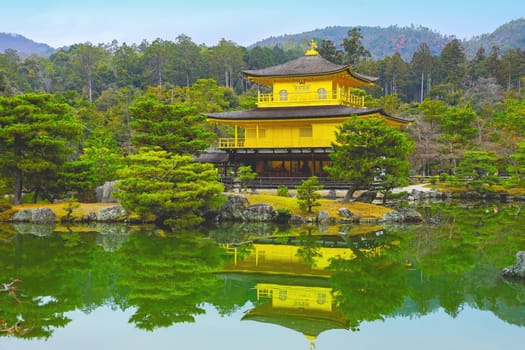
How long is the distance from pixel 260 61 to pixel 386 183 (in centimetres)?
6068

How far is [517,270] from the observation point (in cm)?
1280

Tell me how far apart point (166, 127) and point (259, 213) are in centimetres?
594

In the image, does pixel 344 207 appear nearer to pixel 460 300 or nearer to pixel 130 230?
pixel 130 230

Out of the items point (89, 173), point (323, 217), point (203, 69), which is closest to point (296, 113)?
point (323, 217)

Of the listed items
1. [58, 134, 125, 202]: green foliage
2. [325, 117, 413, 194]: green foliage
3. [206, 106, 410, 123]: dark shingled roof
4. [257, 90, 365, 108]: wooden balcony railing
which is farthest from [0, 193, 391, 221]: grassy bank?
[257, 90, 365, 108]: wooden balcony railing

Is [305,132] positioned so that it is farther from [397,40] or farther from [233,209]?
[397,40]

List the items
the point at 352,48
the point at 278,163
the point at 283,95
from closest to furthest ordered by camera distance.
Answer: the point at 278,163 < the point at 283,95 < the point at 352,48

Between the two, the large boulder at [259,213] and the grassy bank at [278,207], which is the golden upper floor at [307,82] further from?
the large boulder at [259,213]

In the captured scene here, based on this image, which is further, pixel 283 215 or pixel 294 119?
pixel 294 119

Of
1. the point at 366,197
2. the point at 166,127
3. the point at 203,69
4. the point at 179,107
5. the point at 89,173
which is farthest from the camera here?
the point at 203,69

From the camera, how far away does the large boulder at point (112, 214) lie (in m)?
22.9

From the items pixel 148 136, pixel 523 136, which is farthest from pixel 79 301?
pixel 523 136

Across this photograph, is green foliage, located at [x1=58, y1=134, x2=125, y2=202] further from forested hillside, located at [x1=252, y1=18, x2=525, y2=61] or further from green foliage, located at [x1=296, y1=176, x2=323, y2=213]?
forested hillside, located at [x1=252, y1=18, x2=525, y2=61]

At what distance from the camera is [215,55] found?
3036 inches
